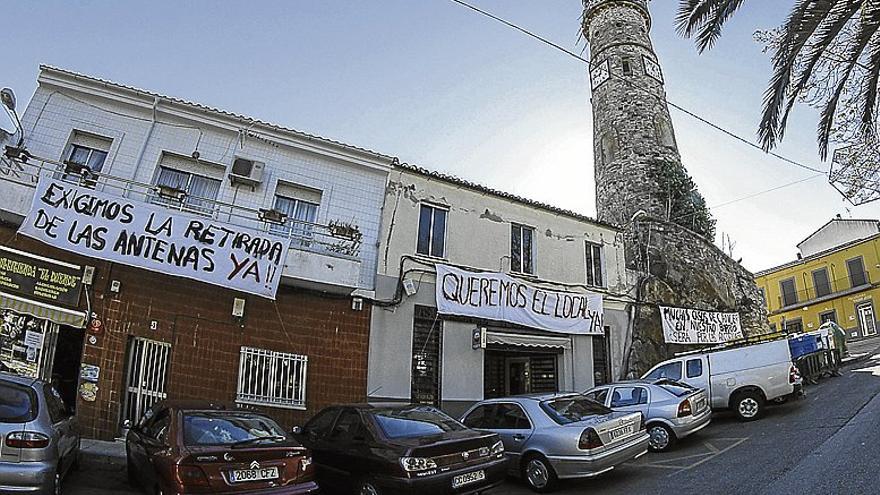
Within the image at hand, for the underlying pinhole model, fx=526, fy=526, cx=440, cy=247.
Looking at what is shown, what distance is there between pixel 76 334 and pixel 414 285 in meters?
7.78

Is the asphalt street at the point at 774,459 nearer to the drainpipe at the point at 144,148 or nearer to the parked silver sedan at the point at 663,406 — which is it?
the parked silver sedan at the point at 663,406

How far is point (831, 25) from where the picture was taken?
848 cm

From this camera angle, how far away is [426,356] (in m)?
13.0

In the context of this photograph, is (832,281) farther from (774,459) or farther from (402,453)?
(402,453)

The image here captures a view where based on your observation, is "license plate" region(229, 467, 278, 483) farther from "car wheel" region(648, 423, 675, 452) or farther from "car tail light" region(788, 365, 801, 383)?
"car tail light" region(788, 365, 801, 383)

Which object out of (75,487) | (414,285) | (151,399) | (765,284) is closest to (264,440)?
(75,487)

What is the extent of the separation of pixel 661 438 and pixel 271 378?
793cm

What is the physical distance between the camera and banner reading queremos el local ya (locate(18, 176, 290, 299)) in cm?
952

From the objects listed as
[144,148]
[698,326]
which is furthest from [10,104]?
[698,326]

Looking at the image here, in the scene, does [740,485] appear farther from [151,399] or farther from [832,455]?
[151,399]

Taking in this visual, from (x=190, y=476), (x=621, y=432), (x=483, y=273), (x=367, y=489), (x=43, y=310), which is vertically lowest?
(x=367, y=489)

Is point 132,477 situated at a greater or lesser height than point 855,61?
lesser

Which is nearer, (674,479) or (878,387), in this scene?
(674,479)

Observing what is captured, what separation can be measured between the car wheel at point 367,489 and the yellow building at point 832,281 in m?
34.8
